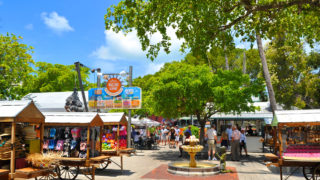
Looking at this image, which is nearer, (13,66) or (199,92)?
(199,92)

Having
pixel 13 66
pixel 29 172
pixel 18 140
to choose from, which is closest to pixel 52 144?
pixel 18 140

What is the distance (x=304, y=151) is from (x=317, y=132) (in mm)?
7785

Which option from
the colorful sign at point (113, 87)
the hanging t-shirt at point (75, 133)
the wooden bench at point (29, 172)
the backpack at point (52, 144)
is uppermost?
the colorful sign at point (113, 87)

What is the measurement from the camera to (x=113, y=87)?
77.6 ft

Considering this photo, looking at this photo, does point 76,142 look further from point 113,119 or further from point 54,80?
point 54,80

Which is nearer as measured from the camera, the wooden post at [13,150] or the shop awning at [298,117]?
the wooden post at [13,150]

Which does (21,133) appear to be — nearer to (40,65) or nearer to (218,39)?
(218,39)

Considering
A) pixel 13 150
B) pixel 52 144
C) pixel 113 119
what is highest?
pixel 113 119

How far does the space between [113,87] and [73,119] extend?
12585 mm

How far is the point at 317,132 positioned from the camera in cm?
1675

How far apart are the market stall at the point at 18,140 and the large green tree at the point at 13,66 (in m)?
20.9

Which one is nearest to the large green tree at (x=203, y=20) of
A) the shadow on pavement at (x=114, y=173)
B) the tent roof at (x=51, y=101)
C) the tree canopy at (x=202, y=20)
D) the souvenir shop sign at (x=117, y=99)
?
the tree canopy at (x=202, y=20)

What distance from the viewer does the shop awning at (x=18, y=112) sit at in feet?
25.4

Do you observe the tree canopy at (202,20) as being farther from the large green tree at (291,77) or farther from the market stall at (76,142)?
the large green tree at (291,77)
